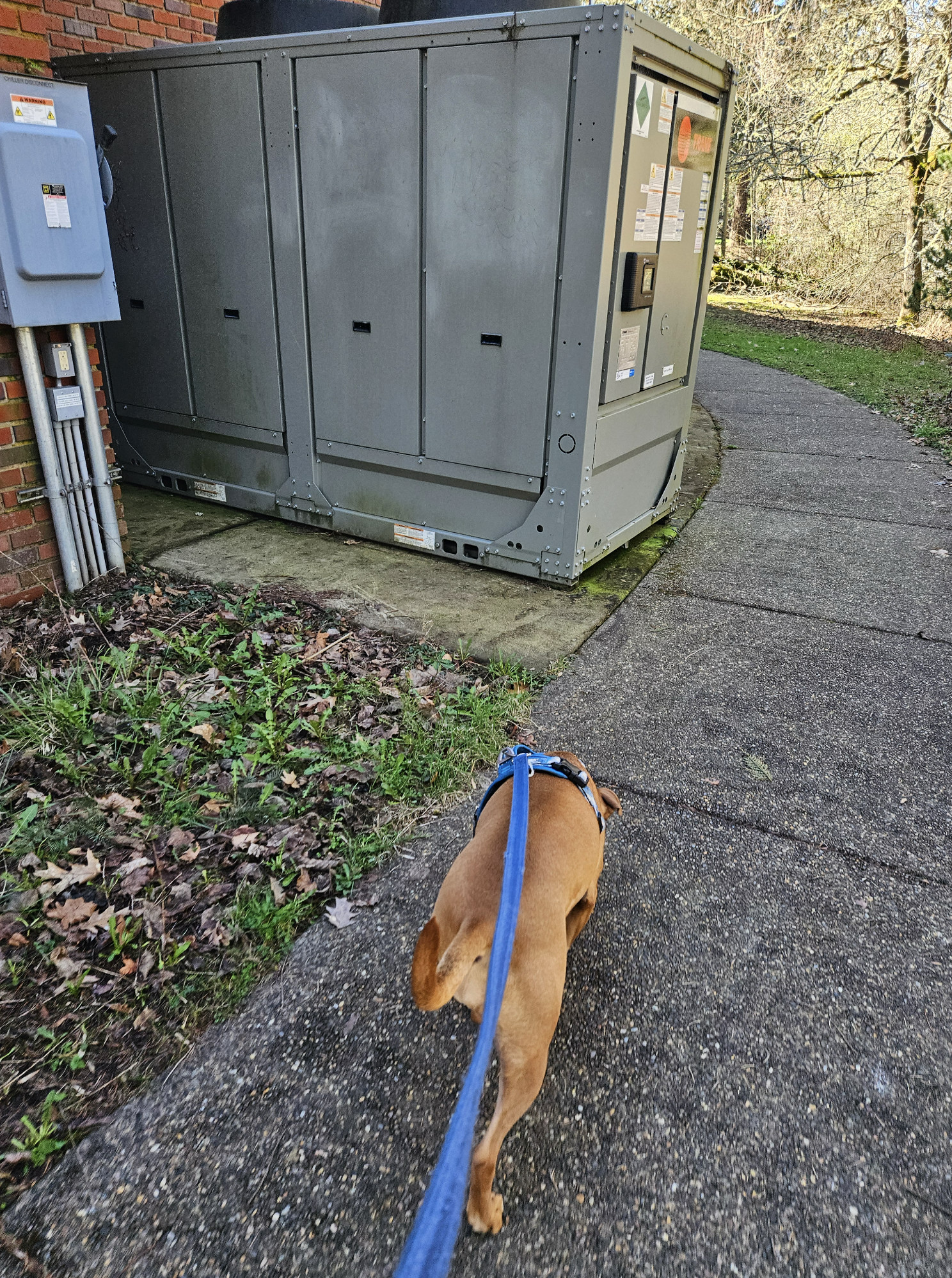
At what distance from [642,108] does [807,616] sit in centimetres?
273

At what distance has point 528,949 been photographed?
1825 millimetres

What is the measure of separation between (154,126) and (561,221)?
2.96m

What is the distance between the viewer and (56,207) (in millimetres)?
3867

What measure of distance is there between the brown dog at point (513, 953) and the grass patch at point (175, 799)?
0.79 meters

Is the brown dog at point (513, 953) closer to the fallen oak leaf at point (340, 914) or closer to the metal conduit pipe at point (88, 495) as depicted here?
the fallen oak leaf at point (340, 914)

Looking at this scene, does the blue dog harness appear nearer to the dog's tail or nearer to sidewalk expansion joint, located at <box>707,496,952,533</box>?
the dog's tail

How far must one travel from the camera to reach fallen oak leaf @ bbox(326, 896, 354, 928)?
8.50 feet

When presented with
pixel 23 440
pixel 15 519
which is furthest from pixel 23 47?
pixel 15 519

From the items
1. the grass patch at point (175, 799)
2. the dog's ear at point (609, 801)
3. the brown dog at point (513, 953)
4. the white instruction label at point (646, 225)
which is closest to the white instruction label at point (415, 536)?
the grass patch at point (175, 799)

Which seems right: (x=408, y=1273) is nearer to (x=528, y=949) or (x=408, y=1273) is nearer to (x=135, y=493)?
(x=528, y=949)

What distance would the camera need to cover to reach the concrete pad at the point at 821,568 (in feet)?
16.0

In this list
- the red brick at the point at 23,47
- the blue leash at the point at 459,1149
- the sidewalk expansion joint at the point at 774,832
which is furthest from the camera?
the red brick at the point at 23,47

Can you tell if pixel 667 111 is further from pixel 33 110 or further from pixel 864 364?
pixel 864 364

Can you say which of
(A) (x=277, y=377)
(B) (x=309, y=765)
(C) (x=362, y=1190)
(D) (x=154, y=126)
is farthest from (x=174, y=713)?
(D) (x=154, y=126)
